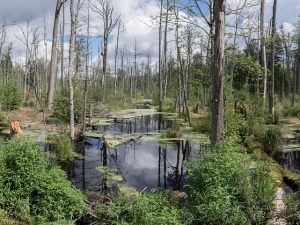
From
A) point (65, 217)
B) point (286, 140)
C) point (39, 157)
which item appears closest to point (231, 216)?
point (65, 217)

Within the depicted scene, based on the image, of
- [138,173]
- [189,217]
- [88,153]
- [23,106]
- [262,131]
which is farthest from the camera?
[23,106]

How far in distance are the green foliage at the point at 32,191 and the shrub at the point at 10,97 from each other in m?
17.1

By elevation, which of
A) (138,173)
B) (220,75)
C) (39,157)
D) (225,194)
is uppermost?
(220,75)

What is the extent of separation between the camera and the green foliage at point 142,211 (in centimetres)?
506

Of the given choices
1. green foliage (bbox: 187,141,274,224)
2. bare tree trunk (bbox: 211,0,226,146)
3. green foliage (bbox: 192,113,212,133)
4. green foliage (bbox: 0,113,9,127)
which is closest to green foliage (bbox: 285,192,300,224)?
green foliage (bbox: 187,141,274,224)

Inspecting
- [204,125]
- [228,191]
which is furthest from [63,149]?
[204,125]

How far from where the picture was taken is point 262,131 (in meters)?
12.5

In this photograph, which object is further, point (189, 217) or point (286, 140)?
point (286, 140)

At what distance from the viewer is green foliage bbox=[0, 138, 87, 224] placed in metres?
5.35

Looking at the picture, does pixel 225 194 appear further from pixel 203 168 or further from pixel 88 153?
pixel 88 153

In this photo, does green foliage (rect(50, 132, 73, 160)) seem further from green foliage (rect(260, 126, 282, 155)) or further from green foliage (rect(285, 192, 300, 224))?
green foliage (rect(260, 126, 282, 155))

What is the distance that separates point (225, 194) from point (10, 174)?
3931 mm

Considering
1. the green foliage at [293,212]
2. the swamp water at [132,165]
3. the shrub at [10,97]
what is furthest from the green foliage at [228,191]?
the shrub at [10,97]

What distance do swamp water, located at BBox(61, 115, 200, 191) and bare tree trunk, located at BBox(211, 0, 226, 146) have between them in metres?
2.36
